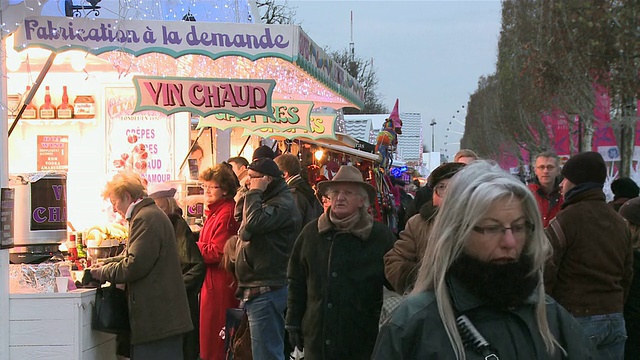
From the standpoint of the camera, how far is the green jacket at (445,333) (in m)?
2.46

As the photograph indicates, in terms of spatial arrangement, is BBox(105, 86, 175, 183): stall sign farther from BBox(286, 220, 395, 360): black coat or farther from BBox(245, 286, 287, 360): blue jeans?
BBox(286, 220, 395, 360): black coat

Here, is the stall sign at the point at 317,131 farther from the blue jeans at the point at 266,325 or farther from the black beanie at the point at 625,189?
the blue jeans at the point at 266,325

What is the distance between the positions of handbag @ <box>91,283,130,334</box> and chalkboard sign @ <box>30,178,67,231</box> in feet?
1.97

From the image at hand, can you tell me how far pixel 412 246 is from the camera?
5.02 metres

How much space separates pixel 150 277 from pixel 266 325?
1.10 m

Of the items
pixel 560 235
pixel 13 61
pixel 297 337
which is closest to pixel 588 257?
pixel 560 235

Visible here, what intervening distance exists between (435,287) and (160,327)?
3.91 meters

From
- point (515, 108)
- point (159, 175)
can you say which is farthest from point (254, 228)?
point (515, 108)

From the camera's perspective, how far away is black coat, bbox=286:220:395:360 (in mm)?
5137

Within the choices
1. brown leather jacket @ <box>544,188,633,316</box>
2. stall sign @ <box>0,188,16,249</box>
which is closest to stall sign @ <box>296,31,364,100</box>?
stall sign @ <box>0,188,16,249</box>

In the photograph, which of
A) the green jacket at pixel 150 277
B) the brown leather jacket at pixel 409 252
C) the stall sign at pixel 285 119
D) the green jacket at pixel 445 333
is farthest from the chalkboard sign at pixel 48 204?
the stall sign at pixel 285 119

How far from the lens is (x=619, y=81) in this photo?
2114 centimetres

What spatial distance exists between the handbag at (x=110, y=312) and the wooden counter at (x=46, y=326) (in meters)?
0.17

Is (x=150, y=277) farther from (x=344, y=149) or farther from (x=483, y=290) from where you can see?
(x=344, y=149)
